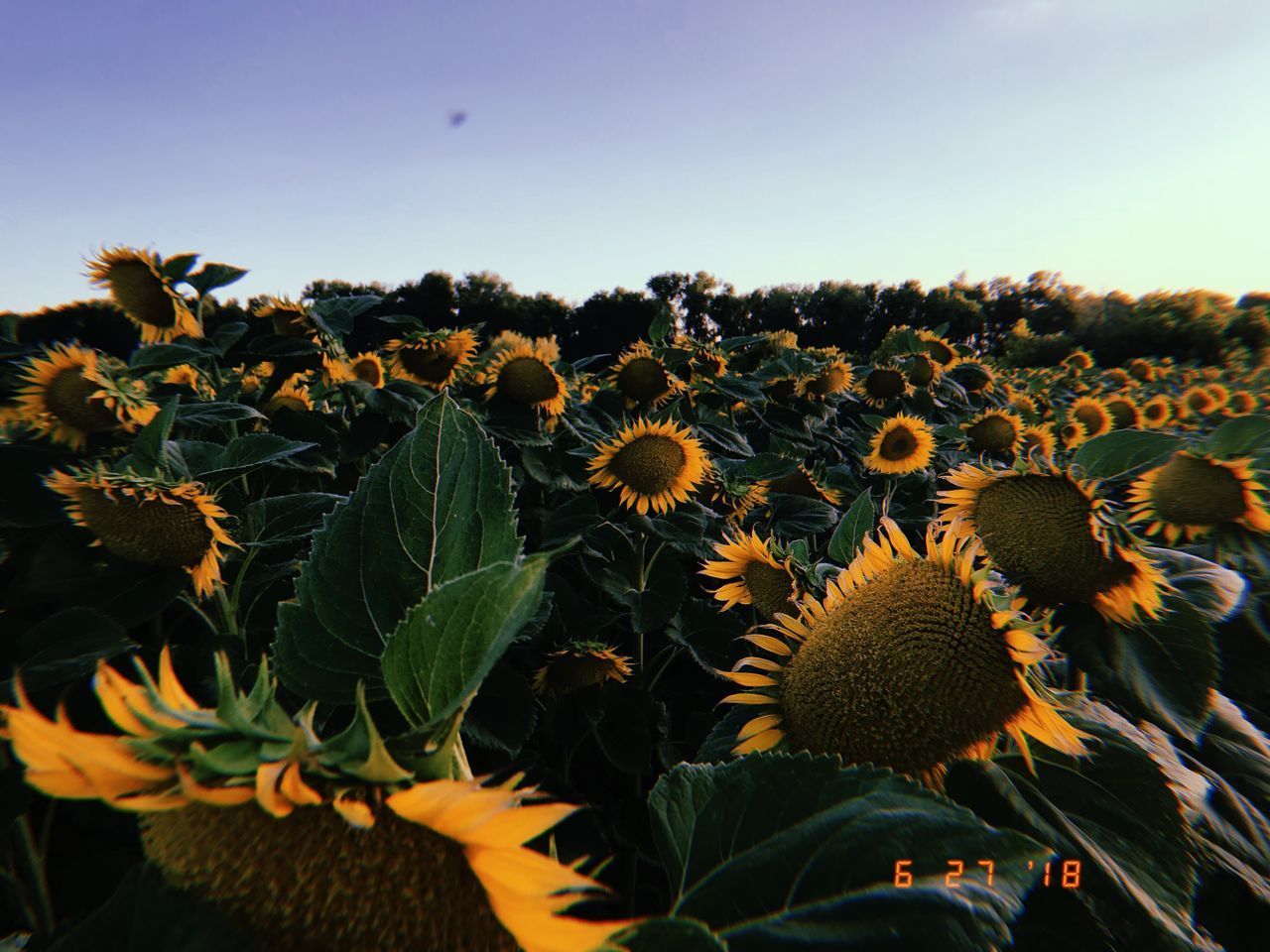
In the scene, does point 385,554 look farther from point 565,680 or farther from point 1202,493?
point 1202,493

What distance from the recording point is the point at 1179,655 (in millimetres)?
875

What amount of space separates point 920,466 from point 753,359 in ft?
5.46

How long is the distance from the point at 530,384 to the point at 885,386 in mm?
2385

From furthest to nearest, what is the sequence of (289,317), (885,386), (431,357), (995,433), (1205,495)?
(885,386) < (995,433) < (431,357) < (289,317) < (1205,495)

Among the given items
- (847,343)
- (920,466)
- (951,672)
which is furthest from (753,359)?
(847,343)

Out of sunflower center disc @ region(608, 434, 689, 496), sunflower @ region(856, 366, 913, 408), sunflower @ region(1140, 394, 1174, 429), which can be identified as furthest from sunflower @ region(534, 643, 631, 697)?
sunflower @ region(1140, 394, 1174, 429)

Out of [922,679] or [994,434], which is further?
[994,434]

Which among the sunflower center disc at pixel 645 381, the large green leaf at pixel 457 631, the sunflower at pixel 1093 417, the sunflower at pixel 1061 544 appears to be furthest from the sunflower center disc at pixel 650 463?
the sunflower at pixel 1093 417

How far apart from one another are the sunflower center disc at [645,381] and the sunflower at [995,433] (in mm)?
1696

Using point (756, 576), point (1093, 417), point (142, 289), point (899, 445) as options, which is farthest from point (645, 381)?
point (1093, 417)

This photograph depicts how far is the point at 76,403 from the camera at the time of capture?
1.40m

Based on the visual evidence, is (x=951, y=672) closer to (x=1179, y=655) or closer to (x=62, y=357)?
(x=1179, y=655)

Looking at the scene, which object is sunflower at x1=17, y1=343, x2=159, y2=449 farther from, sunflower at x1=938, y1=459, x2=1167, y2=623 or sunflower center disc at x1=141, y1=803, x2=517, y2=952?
sunflower at x1=938, y1=459, x2=1167, y2=623

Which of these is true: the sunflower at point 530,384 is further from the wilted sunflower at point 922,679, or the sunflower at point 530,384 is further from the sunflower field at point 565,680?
the wilted sunflower at point 922,679
